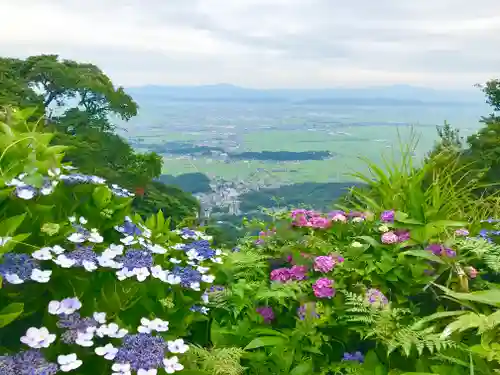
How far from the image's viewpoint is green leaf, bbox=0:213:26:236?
123cm

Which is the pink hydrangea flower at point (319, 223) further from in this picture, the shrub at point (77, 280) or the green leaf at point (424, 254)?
the shrub at point (77, 280)

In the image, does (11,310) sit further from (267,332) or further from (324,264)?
(324,264)

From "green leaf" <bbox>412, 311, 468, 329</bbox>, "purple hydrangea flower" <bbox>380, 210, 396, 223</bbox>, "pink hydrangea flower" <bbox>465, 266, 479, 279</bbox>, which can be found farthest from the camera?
"purple hydrangea flower" <bbox>380, 210, 396, 223</bbox>

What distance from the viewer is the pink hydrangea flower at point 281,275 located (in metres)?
1.90

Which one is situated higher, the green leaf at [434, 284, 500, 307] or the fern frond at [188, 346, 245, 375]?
the green leaf at [434, 284, 500, 307]

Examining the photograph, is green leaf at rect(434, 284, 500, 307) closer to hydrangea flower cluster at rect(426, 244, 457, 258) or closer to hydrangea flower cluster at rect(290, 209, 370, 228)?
hydrangea flower cluster at rect(426, 244, 457, 258)

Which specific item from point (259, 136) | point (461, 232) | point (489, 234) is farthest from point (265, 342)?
point (259, 136)

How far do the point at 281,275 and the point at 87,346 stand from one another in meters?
0.85

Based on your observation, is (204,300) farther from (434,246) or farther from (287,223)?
(434,246)

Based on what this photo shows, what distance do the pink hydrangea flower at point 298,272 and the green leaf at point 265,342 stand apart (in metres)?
0.25

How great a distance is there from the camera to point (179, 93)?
369 ft

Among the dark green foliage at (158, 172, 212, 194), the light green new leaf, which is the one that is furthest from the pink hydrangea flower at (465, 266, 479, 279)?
the dark green foliage at (158, 172, 212, 194)

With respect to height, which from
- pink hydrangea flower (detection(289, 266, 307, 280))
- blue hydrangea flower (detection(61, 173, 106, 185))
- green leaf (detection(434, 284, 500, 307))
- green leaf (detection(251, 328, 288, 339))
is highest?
blue hydrangea flower (detection(61, 173, 106, 185))

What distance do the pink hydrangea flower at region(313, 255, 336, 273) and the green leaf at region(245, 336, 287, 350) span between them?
28 cm
